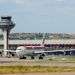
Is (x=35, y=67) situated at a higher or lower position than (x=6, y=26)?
lower

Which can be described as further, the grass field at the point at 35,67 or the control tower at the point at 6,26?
the control tower at the point at 6,26

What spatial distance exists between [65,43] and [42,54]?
9831 centimetres

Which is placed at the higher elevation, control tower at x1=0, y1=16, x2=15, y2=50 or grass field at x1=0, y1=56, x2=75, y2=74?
control tower at x1=0, y1=16, x2=15, y2=50

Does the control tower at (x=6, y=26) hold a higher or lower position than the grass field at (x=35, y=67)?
higher

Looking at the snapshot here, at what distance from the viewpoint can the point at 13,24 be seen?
151 meters

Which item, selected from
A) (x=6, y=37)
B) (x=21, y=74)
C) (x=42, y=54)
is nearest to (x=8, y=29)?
(x=6, y=37)

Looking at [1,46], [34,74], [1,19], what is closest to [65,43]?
[1,46]

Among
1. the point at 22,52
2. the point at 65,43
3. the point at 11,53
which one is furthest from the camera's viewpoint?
the point at 65,43

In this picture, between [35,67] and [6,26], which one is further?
[6,26]

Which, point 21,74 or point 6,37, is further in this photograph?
point 6,37

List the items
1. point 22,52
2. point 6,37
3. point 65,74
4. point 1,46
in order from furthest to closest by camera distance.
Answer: point 1,46 < point 6,37 < point 22,52 < point 65,74

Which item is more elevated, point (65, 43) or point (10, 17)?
point (10, 17)

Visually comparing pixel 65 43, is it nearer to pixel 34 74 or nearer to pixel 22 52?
pixel 22 52

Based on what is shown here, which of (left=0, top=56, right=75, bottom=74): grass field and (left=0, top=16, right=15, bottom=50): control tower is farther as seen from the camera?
(left=0, top=16, right=15, bottom=50): control tower
